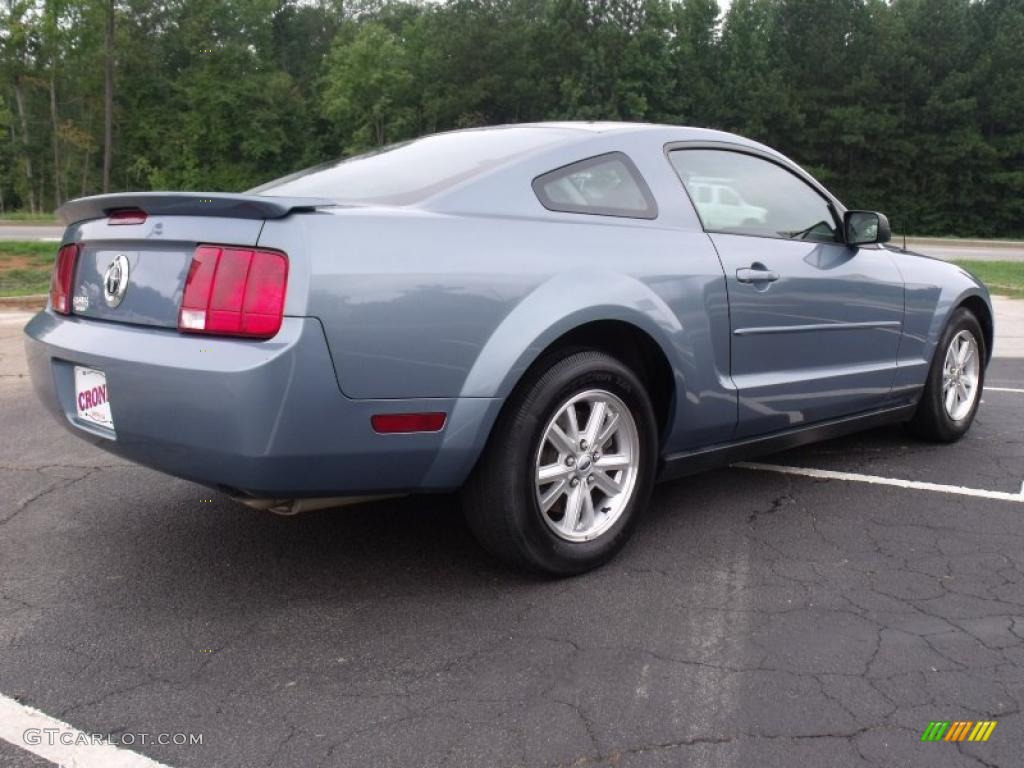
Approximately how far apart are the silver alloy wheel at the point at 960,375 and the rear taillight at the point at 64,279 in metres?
4.10

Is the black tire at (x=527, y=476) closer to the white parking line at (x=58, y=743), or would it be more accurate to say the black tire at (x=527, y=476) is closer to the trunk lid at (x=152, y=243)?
the trunk lid at (x=152, y=243)

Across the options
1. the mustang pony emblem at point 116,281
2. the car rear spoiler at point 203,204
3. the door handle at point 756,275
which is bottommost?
the door handle at point 756,275

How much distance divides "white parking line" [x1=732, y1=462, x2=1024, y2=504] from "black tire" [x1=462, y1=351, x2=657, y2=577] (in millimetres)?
1559

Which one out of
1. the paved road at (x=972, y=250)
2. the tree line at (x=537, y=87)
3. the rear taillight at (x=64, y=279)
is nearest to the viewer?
the rear taillight at (x=64, y=279)

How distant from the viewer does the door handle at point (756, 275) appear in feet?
11.9

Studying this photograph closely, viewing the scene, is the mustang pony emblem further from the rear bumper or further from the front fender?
the front fender

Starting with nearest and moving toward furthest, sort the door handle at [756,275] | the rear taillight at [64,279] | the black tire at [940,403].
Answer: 1. the rear taillight at [64,279]
2. the door handle at [756,275]
3. the black tire at [940,403]

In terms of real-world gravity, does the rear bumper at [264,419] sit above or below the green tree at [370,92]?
below

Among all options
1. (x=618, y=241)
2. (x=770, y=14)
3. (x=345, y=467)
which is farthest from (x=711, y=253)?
(x=770, y=14)

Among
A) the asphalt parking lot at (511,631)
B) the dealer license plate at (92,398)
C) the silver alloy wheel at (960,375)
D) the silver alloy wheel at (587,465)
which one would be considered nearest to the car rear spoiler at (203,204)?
the dealer license plate at (92,398)

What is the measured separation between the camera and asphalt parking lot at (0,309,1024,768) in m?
2.25

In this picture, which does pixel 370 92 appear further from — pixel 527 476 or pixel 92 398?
pixel 527 476

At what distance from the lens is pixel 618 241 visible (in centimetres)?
328

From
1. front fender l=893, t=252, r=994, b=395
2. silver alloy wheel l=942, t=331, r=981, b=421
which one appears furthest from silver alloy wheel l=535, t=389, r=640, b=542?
silver alloy wheel l=942, t=331, r=981, b=421
